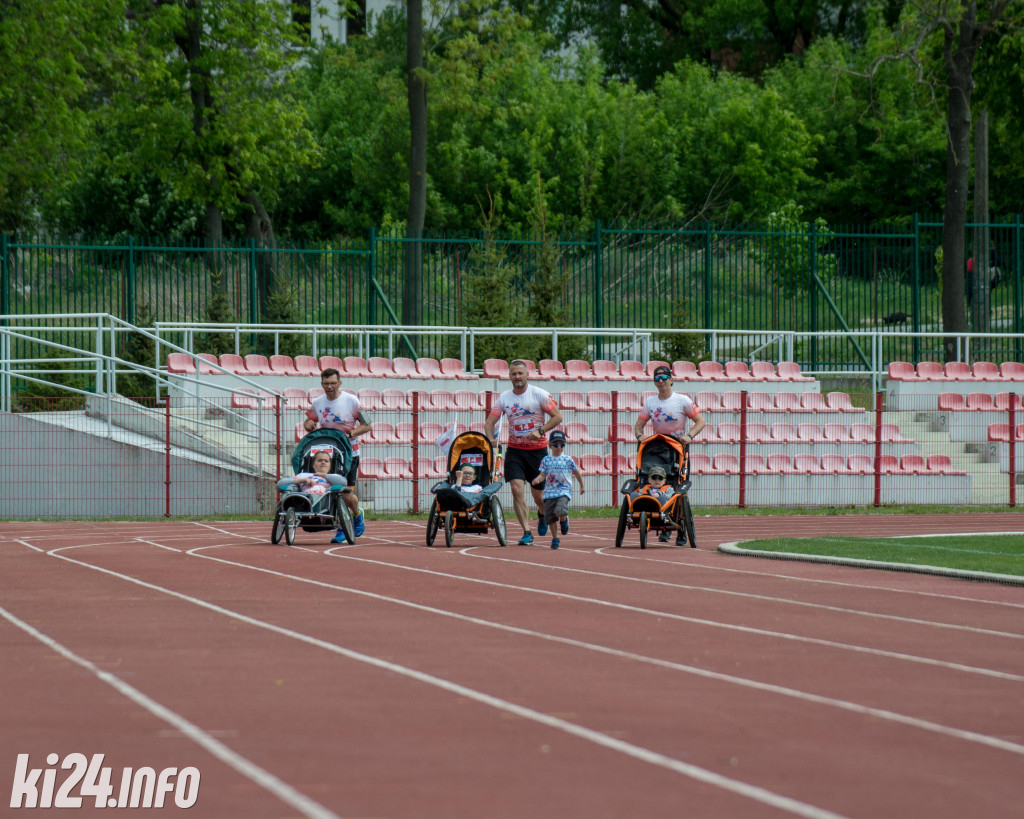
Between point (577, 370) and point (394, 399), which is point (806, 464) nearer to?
point (577, 370)

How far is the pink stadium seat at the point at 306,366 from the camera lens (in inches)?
996

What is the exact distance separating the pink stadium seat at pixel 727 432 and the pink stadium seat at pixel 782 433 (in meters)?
0.60

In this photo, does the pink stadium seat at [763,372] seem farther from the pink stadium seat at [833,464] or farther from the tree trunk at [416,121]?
the tree trunk at [416,121]

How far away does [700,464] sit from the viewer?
2273cm

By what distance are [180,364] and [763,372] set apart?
10.5 m

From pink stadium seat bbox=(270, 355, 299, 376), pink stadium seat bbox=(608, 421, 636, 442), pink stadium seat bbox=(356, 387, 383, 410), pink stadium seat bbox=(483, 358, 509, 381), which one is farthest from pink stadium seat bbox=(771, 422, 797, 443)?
pink stadium seat bbox=(270, 355, 299, 376)

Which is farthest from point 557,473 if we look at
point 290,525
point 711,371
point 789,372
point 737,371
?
point 789,372

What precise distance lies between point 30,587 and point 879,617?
6251 mm

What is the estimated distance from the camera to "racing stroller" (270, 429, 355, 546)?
1524cm

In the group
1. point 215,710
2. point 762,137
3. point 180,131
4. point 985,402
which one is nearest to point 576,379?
point 985,402

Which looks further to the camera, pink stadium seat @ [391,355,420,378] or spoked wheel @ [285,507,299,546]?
pink stadium seat @ [391,355,420,378]

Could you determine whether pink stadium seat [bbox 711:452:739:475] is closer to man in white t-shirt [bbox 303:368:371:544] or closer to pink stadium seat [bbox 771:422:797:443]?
pink stadium seat [bbox 771:422:797:443]

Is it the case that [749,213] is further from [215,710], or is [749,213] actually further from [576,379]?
[215,710]

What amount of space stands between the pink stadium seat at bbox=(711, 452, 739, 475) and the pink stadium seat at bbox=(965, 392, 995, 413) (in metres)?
5.22
